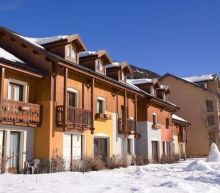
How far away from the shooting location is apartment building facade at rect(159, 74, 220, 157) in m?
48.4

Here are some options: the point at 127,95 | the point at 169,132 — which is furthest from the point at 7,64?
the point at 169,132

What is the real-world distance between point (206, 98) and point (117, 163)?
29.4 m

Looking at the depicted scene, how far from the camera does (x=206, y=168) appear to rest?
17.9 metres

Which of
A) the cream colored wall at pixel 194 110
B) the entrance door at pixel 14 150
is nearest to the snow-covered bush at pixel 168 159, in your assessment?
the cream colored wall at pixel 194 110

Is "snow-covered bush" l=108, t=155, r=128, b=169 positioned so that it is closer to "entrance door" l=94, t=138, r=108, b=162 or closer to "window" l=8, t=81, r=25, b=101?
"entrance door" l=94, t=138, r=108, b=162

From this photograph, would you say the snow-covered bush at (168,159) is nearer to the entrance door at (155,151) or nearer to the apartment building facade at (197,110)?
the entrance door at (155,151)

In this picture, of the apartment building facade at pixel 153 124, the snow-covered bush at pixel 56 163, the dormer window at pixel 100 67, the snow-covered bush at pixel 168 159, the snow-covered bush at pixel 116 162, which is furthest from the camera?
the snow-covered bush at pixel 168 159

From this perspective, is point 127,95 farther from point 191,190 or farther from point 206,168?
point 191,190

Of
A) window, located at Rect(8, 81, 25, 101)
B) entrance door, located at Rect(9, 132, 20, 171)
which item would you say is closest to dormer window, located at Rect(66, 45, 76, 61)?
window, located at Rect(8, 81, 25, 101)

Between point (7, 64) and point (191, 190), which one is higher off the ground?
point (7, 64)

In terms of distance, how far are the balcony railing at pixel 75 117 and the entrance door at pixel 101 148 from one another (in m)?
2.75

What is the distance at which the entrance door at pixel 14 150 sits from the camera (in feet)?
56.4

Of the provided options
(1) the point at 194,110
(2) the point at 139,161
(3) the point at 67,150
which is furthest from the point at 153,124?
(1) the point at 194,110

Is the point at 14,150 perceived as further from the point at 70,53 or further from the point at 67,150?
the point at 70,53
